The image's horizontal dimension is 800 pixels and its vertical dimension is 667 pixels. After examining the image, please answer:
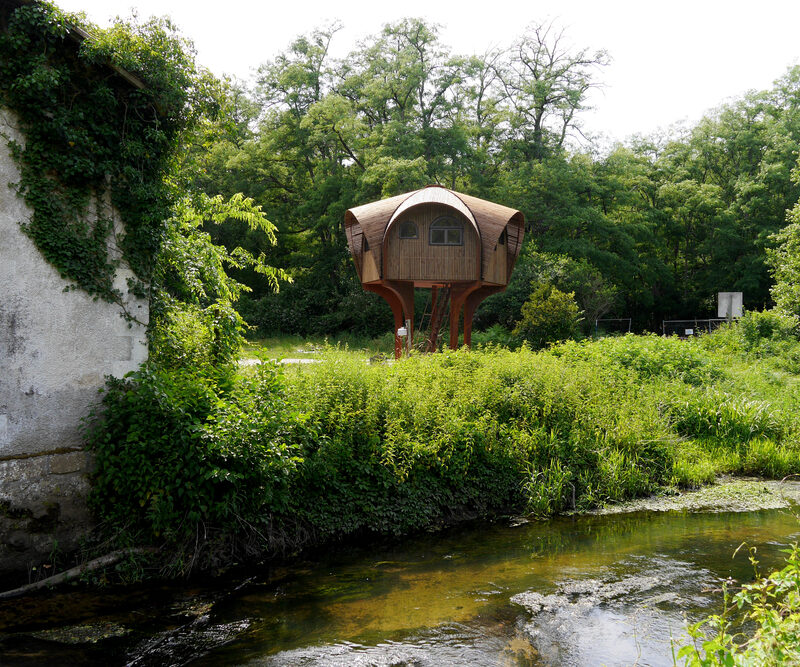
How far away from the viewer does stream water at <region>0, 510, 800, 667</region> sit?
233 inches

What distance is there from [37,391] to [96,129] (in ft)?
10.2

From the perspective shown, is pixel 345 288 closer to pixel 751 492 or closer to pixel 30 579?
pixel 751 492

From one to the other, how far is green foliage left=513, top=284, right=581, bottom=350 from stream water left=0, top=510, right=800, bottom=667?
15461 mm

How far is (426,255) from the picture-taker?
18.8 m

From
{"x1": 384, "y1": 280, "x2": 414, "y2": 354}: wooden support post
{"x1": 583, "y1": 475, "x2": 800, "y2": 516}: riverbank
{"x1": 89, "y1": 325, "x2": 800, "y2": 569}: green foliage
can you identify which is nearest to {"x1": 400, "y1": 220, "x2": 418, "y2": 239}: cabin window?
{"x1": 384, "y1": 280, "x2": 414, "y2": 354}: wooden support post

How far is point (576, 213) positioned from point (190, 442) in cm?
3104

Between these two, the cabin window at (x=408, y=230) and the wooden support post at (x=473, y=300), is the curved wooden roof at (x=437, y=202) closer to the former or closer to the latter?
the cabin window at (x=408, y=230)

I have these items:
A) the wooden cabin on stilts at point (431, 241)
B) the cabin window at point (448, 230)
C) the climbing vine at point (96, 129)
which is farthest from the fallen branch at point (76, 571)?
the cabin window at point (448, 230)

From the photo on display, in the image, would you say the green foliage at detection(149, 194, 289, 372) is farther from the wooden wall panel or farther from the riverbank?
the wooden wall panel

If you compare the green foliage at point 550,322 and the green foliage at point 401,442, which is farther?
the green foliage at point 550,322

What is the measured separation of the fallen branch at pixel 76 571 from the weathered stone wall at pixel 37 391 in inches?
14.4

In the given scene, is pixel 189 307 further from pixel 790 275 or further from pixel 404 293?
pixel 790 275

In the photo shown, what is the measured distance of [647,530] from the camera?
31.1 ft

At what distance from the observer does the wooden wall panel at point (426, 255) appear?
18703 mm
